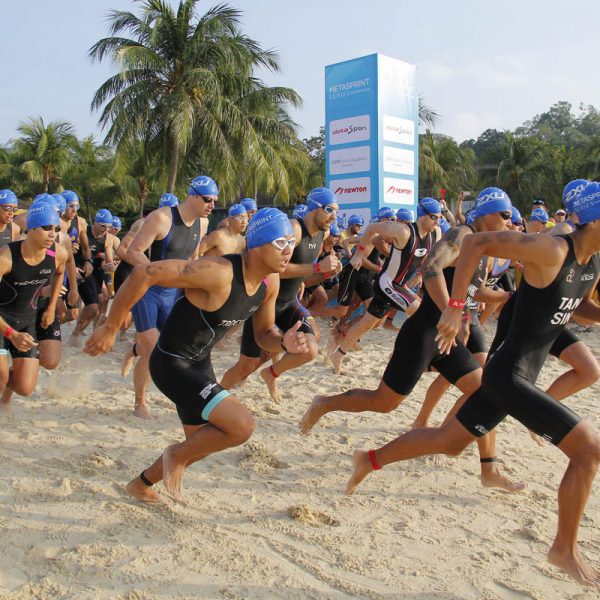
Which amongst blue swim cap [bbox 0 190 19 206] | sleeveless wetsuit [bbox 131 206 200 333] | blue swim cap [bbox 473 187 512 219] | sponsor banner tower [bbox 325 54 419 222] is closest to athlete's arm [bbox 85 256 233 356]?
blue swim cap [bbox 473 187 512 219]

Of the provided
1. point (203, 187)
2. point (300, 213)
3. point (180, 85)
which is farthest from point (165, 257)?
point (180, 85)

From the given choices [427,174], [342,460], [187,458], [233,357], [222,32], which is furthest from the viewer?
[427,174]

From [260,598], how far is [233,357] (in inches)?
225

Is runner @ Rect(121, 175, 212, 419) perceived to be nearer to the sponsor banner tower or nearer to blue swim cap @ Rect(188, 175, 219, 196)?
blue swim cap @ Rect(188, 175, 219, 196)

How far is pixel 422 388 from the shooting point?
7.09 m

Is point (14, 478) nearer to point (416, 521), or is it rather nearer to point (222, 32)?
point (416, 521)

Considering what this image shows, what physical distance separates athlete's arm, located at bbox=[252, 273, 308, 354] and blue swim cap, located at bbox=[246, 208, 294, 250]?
0.31 metres

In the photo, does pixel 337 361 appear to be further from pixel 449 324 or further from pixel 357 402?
pixel 449 324

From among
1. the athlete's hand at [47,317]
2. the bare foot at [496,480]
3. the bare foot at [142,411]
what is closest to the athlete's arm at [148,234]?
the athlete's hand at [47,317]

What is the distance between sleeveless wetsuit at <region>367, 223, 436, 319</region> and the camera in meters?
7.10

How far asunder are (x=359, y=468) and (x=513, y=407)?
115 centimetres

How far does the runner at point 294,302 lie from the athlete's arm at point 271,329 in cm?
125

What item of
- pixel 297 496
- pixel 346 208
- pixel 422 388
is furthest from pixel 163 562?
pixel 346 208

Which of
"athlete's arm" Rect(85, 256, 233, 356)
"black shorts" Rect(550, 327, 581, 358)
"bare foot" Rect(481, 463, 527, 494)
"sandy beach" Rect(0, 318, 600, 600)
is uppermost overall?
"athlete's arm" Rect(85, 256, 233, 356)
